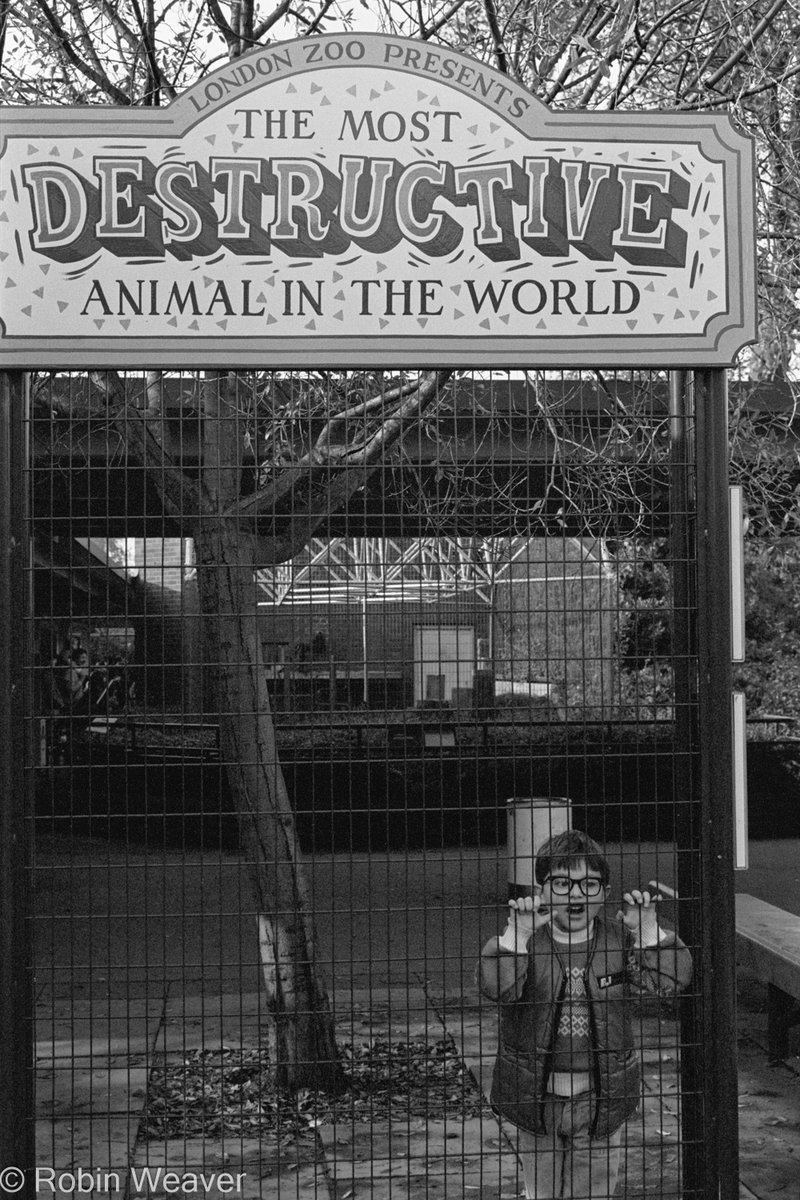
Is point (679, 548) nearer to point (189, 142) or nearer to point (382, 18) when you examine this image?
point (189, 142)

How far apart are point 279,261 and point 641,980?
2433 mm

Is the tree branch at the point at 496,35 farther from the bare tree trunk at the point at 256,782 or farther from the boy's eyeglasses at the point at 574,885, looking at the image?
the boy's eyeglasses at the point at 574,885

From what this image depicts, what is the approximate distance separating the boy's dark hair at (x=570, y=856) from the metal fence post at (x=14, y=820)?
5.17 feet

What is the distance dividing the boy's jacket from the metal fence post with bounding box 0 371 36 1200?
136cm

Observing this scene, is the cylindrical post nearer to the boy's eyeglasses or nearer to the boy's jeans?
the boy's eyeglasses

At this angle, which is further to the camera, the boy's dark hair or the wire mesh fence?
the boy's dark hair

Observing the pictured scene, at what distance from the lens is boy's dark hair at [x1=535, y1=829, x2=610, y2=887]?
12.6 ft

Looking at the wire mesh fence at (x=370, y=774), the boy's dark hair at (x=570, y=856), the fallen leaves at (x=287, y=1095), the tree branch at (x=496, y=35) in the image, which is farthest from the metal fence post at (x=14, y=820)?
the tree branch at (x=496, y=35)

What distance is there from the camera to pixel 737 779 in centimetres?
367

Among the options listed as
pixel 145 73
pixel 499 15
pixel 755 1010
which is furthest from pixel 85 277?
pixel 755 1010

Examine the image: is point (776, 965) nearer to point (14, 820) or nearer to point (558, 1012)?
point (558, 1012)

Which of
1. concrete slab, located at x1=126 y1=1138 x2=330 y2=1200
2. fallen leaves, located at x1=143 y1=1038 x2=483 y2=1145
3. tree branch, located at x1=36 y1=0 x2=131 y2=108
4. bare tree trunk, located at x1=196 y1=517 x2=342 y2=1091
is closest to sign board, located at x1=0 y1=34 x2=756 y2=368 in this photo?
bare tree trunk, located at x1=196 y1=517 x2=342 y2=1091

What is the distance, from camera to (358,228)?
3553 mm

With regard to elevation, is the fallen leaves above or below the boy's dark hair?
below
